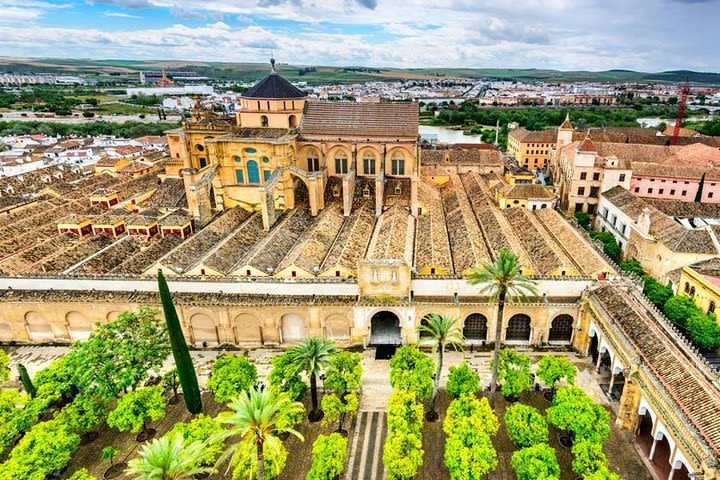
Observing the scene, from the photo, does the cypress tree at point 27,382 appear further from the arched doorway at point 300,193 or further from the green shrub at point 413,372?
the arched doorway at point 300,193

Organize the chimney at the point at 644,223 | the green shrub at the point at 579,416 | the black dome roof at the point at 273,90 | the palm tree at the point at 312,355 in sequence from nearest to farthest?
the green shrub at the point at 579,416 < the palm tree at the point at 312,355 < the chimney at the point at 644,223 < the black dome roof at the point at 273,90

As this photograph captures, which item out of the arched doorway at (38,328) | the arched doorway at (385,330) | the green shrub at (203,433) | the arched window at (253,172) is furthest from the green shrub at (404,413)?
the arched window at (253,172)

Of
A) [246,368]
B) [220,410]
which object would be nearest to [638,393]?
[246,368]

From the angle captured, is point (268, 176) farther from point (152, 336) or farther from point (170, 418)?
point (170, 418)

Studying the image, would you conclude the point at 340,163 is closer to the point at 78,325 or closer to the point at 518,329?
the point at 518,329

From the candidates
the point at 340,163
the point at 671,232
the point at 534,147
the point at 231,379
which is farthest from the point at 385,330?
the point at 534,147
